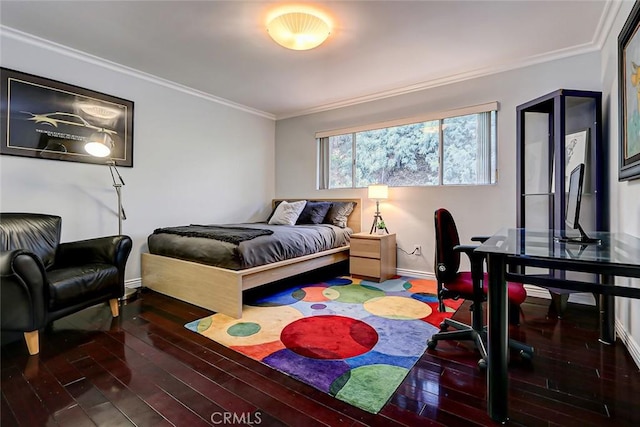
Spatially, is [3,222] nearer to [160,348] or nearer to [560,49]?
[160,348]

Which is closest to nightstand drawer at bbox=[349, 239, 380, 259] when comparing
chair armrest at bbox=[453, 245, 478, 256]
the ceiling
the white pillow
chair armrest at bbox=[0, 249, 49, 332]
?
the white pillow

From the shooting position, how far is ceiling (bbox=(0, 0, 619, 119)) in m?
2.27

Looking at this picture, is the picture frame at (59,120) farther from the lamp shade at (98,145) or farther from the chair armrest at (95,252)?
the chair armrest at (95,252)

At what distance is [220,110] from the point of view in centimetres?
435

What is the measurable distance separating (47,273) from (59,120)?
157 cm

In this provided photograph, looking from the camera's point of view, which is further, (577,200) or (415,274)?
(415,274)

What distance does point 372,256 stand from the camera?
362 centimetres

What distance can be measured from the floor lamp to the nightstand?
244cm

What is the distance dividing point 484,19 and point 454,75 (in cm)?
113

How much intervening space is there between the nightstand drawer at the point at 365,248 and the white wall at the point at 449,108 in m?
0.58

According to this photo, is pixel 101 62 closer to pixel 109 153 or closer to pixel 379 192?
pixel 109 153

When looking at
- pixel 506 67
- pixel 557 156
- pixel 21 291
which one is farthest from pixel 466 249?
pixel 21 291

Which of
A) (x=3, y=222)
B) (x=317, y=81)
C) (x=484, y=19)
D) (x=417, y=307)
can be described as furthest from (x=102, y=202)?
(x=484, y=19)

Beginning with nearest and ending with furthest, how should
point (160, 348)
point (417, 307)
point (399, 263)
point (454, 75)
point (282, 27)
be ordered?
point (160, 348) < point (282, 27) < point (417, 307) < point (454, 75) < point (399, 263)
